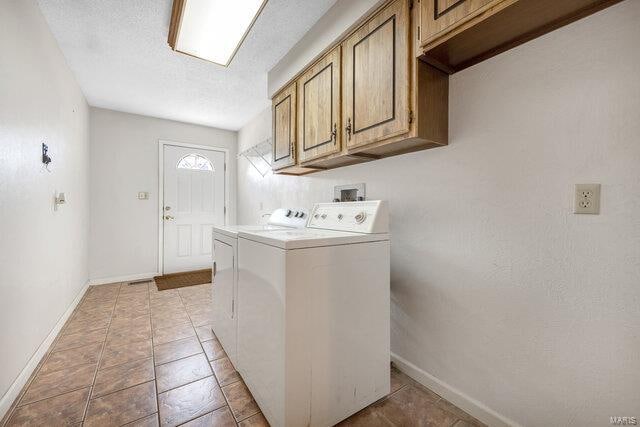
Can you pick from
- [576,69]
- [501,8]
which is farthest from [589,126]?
[501,8]

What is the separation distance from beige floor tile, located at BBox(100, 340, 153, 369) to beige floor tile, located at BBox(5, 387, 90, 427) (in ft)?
0.93

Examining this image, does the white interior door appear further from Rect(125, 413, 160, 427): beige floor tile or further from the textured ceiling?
Rect(125, 413, 160, 427): beige floor tile

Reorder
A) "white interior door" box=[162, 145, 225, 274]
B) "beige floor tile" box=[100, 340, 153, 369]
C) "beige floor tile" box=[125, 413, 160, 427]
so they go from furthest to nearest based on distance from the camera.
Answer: "white interior door" box=[162, 145, 225, 274], "beige floor tile" box=[100, 340, 153, 369], "beige floor tile" box=[125, 413, 160, 427]

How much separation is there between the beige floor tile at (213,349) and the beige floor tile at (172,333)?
0.22 meters

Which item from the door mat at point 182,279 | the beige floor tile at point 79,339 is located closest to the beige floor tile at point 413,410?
the beige floor tile at point 79,339

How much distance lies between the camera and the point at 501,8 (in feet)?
2.90

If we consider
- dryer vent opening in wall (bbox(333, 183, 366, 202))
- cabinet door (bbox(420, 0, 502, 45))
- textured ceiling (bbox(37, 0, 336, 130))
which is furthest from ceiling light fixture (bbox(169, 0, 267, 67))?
dryer vent opening in wall (bbox(333, 183, 366, 202))

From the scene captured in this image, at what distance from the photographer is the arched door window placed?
401 centimetres

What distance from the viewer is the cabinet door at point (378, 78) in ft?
4.16

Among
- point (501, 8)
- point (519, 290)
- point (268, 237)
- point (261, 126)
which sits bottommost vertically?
point (519, 290)

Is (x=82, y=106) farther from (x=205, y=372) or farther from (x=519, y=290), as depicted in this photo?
(x=519, y=290)

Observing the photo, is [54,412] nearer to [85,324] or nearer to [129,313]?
[85,324]

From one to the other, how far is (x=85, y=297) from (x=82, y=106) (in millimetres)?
2179

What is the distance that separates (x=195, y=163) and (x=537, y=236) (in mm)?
4261
